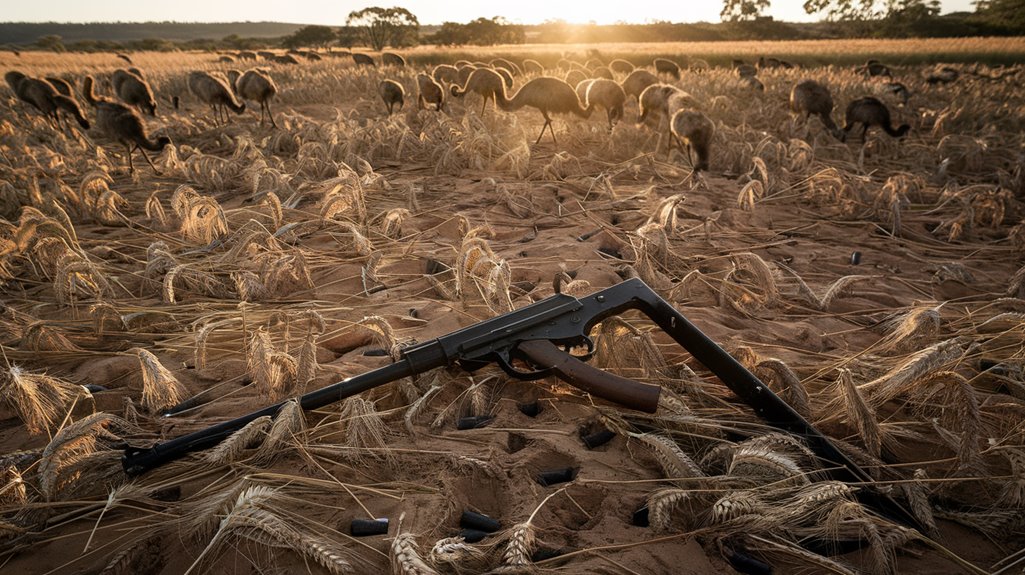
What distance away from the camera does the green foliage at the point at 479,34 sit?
5359cm

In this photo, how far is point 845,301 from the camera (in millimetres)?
4090

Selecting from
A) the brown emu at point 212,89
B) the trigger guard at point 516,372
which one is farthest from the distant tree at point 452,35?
the trigger guard at point 516,372

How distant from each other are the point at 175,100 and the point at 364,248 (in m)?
15.0

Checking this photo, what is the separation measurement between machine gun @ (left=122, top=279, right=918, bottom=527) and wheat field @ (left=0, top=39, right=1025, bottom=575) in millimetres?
116

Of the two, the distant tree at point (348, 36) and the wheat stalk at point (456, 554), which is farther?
the distant tree at point (348, 36)

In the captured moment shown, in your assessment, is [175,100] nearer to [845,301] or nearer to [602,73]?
[602,73]

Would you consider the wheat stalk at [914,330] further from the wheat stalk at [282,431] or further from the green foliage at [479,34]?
the green foliage at [479,34]

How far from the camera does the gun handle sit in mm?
2266

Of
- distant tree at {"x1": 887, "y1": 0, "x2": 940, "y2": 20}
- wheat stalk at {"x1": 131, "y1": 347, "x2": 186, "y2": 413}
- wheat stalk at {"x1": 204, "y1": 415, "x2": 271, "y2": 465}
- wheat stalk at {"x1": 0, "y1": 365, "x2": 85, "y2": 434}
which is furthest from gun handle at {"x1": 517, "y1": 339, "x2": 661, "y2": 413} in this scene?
distant tree at {"x1": 887, "y1": 0, "x2": 940, "y2": 20}

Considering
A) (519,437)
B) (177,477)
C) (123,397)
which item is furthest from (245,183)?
(519,437)

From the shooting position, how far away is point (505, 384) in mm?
2881

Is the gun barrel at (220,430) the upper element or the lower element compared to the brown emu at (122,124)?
lower

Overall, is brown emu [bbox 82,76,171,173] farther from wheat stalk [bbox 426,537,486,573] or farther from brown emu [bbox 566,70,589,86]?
brown emu [bbox 566,70,589,86]

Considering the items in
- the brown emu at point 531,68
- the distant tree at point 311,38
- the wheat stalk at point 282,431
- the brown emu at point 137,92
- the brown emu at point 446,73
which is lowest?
the wheat stalk at point 282,431
